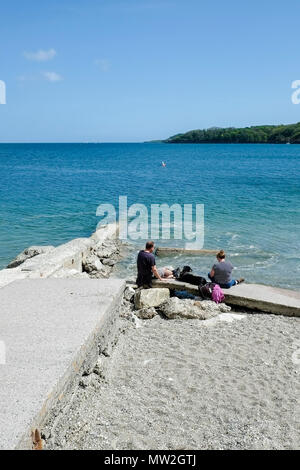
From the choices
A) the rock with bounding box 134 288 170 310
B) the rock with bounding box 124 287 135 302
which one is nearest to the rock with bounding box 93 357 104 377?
the rock with bounding box 134 288 170 310

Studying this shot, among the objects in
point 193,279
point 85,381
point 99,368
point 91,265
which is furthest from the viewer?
point 91,265

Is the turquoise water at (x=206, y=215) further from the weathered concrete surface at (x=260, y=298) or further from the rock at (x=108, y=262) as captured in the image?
the weathered concrete surface at (x=260, y=298)

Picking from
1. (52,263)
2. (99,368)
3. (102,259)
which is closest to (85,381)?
(99,368)

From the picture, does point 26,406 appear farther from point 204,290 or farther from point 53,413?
point 204,290

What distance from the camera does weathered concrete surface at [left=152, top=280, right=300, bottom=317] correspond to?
29.8ft

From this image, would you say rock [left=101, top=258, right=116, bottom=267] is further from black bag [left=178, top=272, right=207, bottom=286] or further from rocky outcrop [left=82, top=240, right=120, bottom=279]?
black bag [left=178, top=272, right=207, bottom=286]

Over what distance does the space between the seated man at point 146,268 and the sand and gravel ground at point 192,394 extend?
7.71ft

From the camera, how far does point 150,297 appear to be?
30.7 feet

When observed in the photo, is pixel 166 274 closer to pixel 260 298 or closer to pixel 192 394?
pixel 260 298

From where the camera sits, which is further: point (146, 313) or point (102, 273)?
point (102, 273)

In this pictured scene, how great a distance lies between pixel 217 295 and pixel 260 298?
0.92 m

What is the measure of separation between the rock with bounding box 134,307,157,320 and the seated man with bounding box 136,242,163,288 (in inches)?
57.6

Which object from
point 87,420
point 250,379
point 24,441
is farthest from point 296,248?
point 24,441

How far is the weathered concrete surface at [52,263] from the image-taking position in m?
9.44
